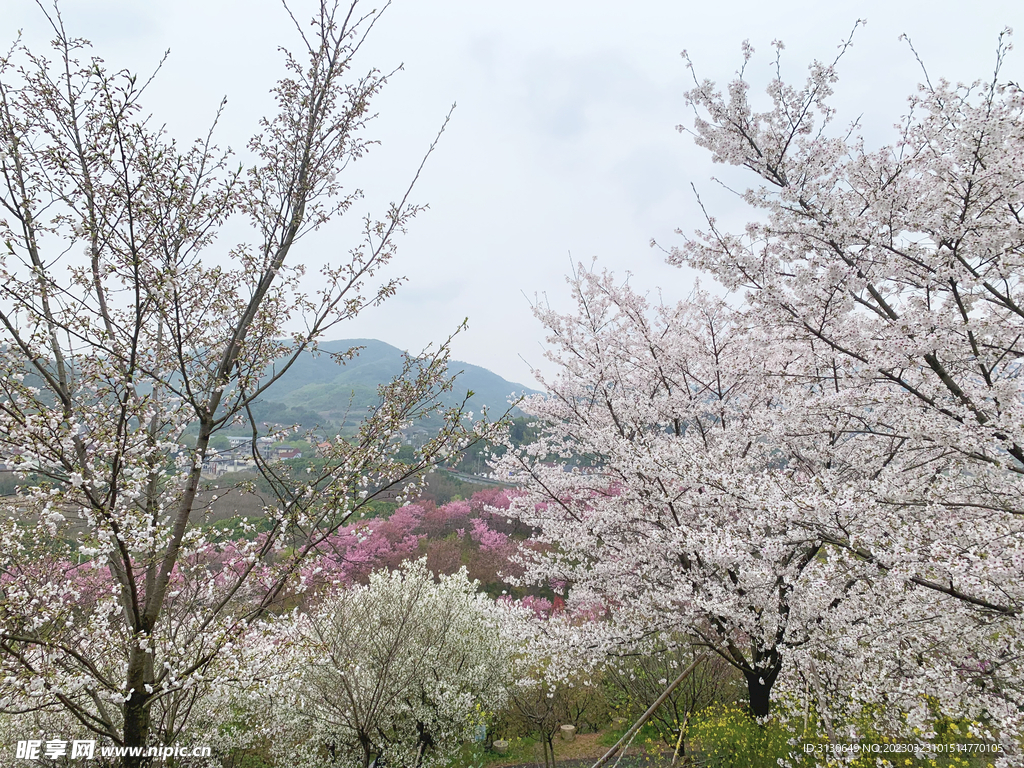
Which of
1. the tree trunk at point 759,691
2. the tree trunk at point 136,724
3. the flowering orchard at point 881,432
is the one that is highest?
the flowering orchard at point 881,432

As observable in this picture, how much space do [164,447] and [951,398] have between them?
6.52 meters

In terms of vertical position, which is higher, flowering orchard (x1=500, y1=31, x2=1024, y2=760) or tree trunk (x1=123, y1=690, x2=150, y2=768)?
flowering orchard (x1=500, y1=31, x2=1024, y2=760)

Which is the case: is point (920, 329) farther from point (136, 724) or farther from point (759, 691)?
point (136, 724)

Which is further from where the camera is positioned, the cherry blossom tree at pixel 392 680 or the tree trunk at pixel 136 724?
the cherry blossom tree at pixel 392 680

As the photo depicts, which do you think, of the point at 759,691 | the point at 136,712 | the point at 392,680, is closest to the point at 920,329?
the point at 759,691

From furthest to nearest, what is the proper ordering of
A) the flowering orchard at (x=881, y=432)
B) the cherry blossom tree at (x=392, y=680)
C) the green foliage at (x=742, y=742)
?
the cherry blossom tree at (x=392, y=680), the green foliage at (x=742, y=742), the flowering orchard at (x=881, y=432)

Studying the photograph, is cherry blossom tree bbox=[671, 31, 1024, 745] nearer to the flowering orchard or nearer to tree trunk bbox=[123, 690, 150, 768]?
the flowering orchard

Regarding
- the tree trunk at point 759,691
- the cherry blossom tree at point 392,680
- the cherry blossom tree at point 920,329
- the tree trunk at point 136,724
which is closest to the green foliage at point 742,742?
the tree trunk at point 759,691

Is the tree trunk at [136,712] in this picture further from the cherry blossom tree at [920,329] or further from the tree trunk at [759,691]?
the tree trunk at [759,691]

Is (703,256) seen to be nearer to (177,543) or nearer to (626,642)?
(177,543)

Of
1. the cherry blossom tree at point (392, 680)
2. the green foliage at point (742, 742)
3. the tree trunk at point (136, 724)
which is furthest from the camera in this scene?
the cherry blossom tree at point (392, 680)

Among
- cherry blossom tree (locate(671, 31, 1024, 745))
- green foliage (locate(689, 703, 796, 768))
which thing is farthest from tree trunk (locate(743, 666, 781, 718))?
cherry blossom tree (locate(671, 31, 1024, 745))

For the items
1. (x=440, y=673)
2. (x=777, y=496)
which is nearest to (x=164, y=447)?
(x=777, y=496)

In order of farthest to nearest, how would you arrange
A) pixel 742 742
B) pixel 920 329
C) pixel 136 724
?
pixel 742 742 < pixel 920 329 < pixel 136 724
